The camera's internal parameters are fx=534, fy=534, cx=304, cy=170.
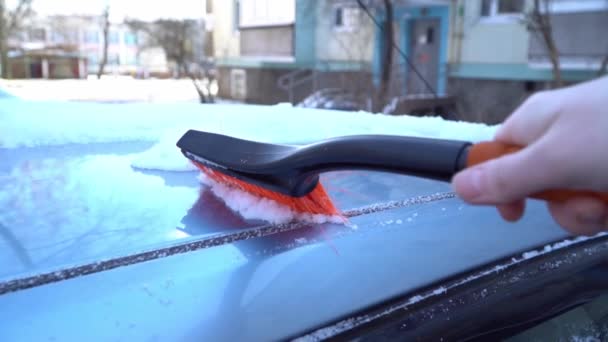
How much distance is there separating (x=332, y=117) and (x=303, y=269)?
1.37 m

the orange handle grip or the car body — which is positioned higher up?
the orange handle grip

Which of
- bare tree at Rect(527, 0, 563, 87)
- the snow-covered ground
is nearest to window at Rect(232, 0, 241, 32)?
bare tree at Rect(527, 0, 563, 87)

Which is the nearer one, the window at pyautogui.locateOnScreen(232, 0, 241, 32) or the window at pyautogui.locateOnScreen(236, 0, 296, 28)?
the window at pyautogui.locateOnScreen(236, 0, 296, 28)

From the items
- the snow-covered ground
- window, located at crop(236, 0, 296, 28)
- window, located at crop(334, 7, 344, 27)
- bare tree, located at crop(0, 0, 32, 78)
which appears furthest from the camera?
bare tree, located at crop(0, 0, 32, 78)

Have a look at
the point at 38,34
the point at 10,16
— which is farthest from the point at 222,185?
the point at 38,34

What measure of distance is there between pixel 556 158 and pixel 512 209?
0.11 meters

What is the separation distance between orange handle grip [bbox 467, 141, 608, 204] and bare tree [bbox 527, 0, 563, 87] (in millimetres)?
8539

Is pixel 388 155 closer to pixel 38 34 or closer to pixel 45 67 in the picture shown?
pixel 45 67

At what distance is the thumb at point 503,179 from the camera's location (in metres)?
0.52

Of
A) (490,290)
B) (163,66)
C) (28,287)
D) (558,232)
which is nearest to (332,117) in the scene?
(558,232)

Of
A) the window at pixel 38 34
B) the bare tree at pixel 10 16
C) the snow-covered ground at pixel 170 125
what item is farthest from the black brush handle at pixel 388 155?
the window at pixel 38 34

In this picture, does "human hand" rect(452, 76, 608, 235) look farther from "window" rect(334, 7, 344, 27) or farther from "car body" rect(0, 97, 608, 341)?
"window" rect(334, 7, 344, 27)

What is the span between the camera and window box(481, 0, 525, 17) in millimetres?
9906

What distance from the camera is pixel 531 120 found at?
21.8 inches
